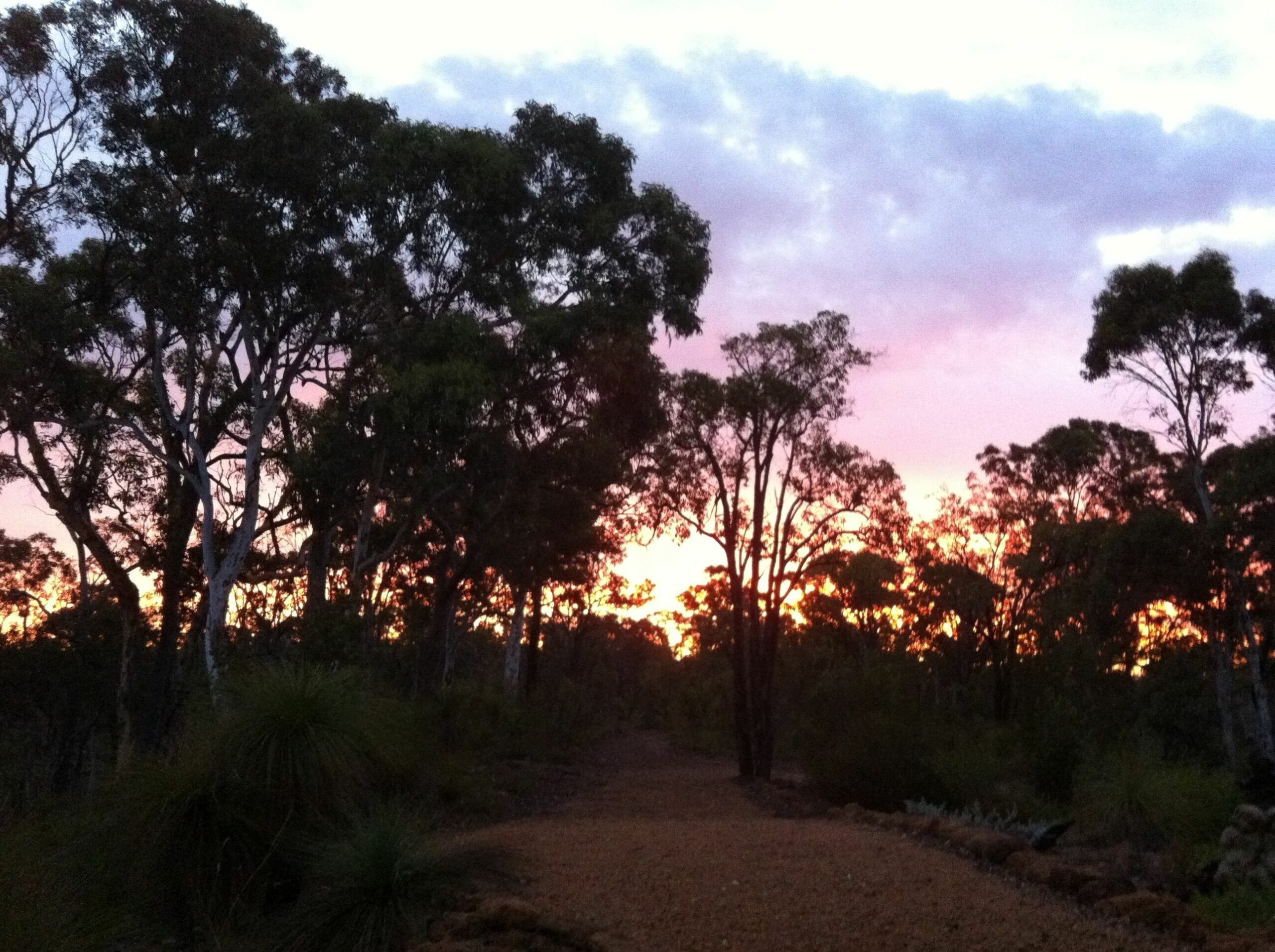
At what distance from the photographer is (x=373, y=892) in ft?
25.2

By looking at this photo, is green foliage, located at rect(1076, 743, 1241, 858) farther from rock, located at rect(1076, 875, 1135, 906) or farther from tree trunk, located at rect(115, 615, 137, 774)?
tree trunk, located at rect(115, 615, 137, 774)

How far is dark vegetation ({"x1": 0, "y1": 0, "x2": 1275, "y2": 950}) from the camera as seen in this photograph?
1405cm

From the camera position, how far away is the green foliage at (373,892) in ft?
24.5

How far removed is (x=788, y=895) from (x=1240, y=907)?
4694 millimetres

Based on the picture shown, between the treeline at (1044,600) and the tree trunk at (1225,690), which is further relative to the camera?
the tree trunk at (1225,690)

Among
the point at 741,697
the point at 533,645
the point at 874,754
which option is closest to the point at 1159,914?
the point at 874,754

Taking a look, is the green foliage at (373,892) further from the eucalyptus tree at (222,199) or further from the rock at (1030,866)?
the eucalyptus tree at (222,199)

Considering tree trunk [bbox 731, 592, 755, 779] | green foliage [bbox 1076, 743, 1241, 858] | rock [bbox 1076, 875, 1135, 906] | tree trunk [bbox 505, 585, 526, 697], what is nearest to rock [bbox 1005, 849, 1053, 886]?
rock [bbox 1076, 875, 1135, 906]

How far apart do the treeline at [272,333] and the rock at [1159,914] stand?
9.60 m

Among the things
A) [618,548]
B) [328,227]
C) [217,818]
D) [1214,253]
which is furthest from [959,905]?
[618,548]

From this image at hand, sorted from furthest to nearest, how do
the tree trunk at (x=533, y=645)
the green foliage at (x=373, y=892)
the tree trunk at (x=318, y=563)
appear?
1. the tree trunk at (x=533, y=645)
2. the tree trunk at (x=318, y=563)
3. the green foliage at (x=373, y=892)

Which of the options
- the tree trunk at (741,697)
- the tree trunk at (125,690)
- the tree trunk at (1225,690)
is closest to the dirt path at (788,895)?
the tree trunk at (125,690)

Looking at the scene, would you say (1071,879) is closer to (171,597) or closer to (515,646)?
(171,597)

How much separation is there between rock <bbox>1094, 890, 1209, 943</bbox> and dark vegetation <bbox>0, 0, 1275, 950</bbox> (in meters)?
2.15
